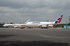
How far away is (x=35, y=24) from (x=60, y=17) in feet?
88.7

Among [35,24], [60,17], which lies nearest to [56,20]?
[60,17]

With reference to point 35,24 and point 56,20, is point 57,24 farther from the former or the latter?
point 35,24

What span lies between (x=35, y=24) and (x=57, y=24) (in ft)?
72.9

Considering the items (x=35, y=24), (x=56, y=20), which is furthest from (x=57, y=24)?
(x=35, y=24)

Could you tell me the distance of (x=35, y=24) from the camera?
383 ft

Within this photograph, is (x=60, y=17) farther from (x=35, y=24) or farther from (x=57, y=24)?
(x=35, y=24)

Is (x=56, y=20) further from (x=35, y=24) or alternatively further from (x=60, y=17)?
(x=35, y=24)

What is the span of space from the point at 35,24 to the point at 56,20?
23.0 metres

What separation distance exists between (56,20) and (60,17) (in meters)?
4.95

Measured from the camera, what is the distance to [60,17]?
124375 mm

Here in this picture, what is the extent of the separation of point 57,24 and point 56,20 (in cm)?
497

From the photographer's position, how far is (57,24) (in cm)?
12206

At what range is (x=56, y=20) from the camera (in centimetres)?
12500

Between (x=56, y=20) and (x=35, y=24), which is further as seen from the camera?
(x=56, y=20)
